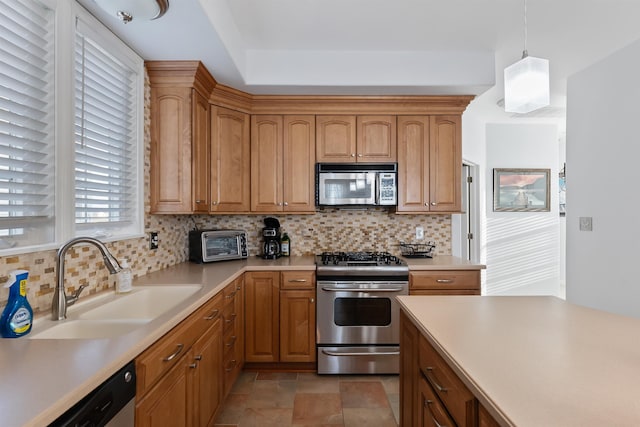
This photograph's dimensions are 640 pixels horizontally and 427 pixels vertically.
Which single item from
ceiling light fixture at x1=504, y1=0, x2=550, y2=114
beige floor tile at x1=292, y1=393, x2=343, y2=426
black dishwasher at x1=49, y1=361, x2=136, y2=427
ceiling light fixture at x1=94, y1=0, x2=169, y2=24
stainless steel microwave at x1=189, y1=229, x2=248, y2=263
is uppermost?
ceiling light fixture at x1=94, y1=0, x2=169, y2=24

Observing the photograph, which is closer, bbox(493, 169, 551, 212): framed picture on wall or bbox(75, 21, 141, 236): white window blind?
bbox(75, 21, 141, 236): white window blind

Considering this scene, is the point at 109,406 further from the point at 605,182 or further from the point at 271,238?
the point at 605,182

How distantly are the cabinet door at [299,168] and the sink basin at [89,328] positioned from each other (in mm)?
1762

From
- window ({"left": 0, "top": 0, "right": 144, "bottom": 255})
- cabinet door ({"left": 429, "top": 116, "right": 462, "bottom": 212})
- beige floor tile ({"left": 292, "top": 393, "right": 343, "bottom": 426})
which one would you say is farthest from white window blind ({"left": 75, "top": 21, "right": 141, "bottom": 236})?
cabinet door ({"left": 429, "top": 116, "right": 462, "bottom": 212})

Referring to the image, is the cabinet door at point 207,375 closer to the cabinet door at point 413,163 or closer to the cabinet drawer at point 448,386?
the cabinet drawer at point 448,386

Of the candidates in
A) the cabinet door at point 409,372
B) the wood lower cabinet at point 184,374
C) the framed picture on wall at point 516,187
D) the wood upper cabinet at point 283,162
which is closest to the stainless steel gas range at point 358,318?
the wood upper cabinet at point 283,162

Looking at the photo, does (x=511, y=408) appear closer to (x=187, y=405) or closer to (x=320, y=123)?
(x=187, y=405)

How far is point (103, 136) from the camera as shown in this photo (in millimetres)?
1938

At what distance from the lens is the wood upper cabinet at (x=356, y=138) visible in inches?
121

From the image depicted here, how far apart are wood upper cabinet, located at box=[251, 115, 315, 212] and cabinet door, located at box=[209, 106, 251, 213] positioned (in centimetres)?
8

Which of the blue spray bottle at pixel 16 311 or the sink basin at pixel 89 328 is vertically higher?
the blue spray bottle at pixel 16 311

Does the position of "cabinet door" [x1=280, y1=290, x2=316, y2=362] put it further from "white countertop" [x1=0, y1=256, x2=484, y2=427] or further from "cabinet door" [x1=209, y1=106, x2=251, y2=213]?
"white countertop" [x1=0, y1=256, x2=484, y2=427]

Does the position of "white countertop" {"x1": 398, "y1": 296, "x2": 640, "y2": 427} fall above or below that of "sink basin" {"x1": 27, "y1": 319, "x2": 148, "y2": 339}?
above

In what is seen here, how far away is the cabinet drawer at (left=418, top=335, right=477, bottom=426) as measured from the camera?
917 millimetres
